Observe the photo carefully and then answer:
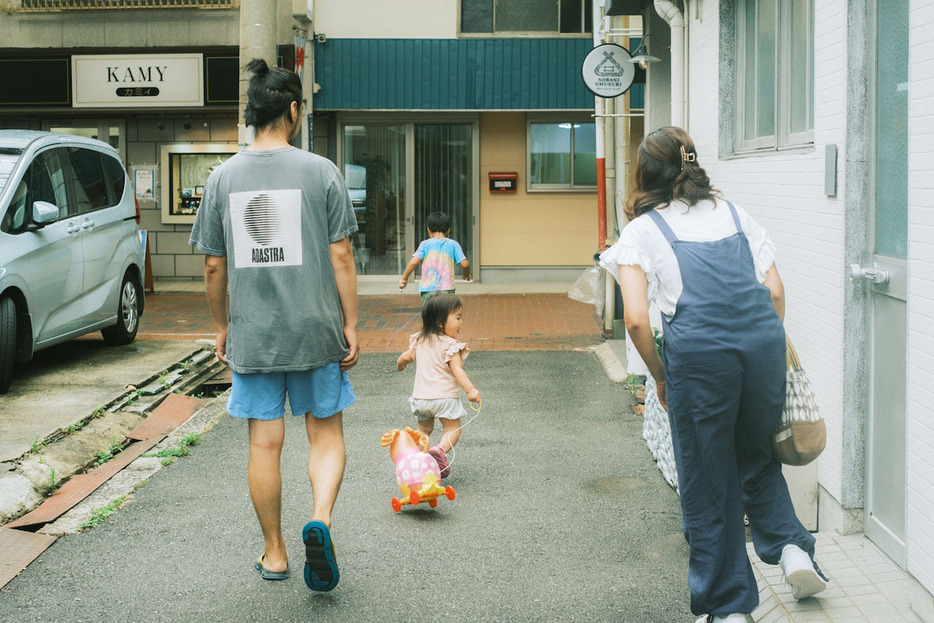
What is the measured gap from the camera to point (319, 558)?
393cm

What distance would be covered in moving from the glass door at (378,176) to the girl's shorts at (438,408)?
11.3 m

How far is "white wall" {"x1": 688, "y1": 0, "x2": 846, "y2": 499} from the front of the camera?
4.47m

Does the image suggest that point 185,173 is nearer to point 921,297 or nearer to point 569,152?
point 569,152

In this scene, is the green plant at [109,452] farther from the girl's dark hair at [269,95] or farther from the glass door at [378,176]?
the glass door at [378,176]

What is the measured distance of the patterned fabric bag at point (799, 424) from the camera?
3551 mm

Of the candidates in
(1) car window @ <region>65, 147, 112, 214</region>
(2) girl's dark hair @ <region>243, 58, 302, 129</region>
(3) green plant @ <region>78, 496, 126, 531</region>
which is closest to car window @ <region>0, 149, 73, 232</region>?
(1) car window @ <region>65, 147, 112, 214</region>

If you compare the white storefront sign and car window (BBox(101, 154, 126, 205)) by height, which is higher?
the white storefront sign

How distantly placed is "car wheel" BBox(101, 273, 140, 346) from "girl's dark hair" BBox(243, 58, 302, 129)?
6.36m

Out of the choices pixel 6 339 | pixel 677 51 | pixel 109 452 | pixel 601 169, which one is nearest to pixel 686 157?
pixel 677 51

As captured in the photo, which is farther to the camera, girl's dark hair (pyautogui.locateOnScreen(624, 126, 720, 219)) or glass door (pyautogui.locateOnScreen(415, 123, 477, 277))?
glass door (pyautogui.locateOnScreen(415, 123, 477, 277))

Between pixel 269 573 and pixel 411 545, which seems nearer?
pixel 269 573

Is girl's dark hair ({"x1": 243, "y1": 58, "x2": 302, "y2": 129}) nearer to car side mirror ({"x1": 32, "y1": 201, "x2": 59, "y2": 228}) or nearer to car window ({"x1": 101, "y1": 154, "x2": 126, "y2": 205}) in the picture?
car side mirror ({"x1": 32, "y1": 201, "x2": 59, "y2": 228})

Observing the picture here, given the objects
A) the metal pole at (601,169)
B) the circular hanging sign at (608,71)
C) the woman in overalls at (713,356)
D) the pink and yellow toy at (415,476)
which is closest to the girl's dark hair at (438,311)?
the pink and yellow toy at (415,476)

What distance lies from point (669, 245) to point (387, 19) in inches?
528
